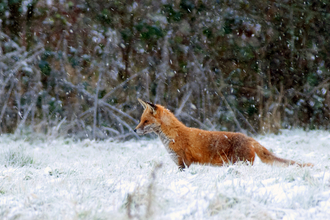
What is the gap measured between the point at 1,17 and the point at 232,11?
22.7 feet

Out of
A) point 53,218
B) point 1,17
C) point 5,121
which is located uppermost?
point 1,17

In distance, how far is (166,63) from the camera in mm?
10406

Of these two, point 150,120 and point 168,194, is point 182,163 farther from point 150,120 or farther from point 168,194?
point 168,194

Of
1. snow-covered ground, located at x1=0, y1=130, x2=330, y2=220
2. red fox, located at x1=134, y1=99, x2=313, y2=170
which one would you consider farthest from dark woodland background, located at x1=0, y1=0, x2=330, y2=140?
snow-covered ground, located at x1=0, y1=130, x2=330, y2=220

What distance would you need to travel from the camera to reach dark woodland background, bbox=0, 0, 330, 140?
966 centimetres

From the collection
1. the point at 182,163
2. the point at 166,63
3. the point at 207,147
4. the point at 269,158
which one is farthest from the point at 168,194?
the point at 166,63

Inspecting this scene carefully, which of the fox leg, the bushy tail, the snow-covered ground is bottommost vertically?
the fox leg

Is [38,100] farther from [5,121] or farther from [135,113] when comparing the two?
[135,113]

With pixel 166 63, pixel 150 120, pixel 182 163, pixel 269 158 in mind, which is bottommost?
pixel 182 163

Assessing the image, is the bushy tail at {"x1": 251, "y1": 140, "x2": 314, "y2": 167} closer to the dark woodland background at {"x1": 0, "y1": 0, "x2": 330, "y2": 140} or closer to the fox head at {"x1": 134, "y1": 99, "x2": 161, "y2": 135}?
the fox head at {"x1": 134, "y1": 99, "x2": 161, "y2": 135}

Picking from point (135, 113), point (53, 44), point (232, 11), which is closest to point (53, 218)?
point (135, 113)

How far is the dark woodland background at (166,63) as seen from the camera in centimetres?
966

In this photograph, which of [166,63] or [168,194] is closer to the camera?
[168,194]

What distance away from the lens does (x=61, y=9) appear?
10359 millimetres
